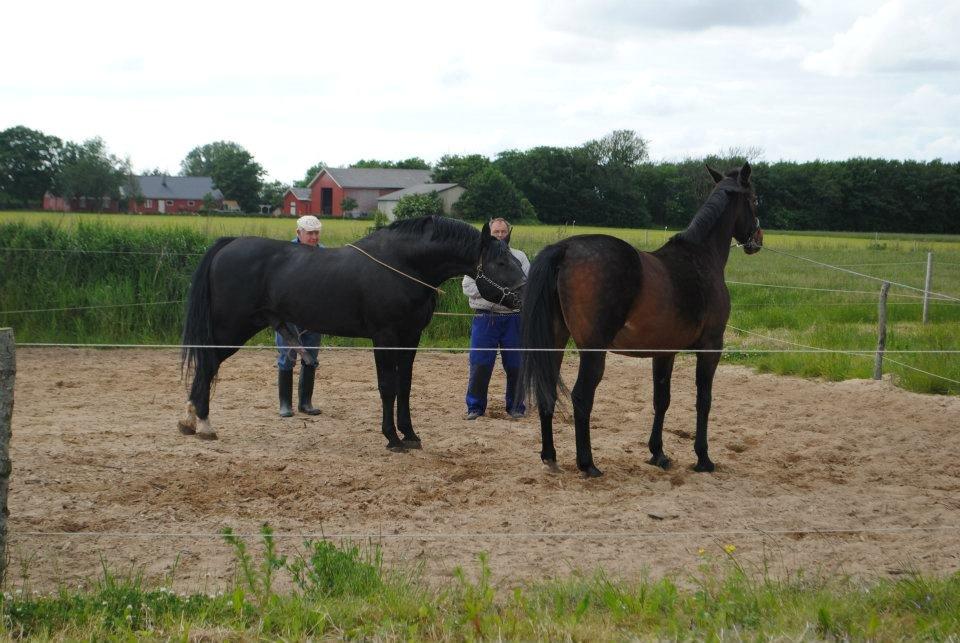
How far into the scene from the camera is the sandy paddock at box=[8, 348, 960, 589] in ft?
15.5

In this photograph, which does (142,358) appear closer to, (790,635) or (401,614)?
(401,614)

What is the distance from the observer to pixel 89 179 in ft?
112

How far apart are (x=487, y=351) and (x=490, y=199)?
1959 centimetres

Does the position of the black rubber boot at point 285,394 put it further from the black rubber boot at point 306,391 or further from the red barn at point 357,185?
the red barn at point 357,185

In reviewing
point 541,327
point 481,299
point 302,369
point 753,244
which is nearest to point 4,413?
point 541,327

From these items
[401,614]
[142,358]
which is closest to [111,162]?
[142,358]

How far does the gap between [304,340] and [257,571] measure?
4.73m

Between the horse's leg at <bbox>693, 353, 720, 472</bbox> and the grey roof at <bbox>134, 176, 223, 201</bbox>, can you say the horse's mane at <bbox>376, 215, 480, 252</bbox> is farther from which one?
the grey roof at <bbox>134, 176, 223, 201</bbox>

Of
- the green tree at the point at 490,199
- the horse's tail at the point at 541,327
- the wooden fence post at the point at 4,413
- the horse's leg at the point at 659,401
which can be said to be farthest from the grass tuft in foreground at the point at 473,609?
the green tree at the point at 490,199

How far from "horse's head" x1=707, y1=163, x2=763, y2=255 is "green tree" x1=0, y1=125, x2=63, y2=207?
2861 centimetres

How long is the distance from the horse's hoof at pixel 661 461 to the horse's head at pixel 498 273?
168cm

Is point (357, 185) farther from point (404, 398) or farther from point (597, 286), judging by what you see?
point (597, 286)

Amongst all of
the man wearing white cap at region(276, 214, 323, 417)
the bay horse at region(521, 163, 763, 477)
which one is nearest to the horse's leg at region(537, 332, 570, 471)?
the bay horse at region(521, 163, 763, 477)

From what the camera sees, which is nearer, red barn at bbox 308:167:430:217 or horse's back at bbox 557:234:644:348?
horse's back at bbox 557:234:644:348
